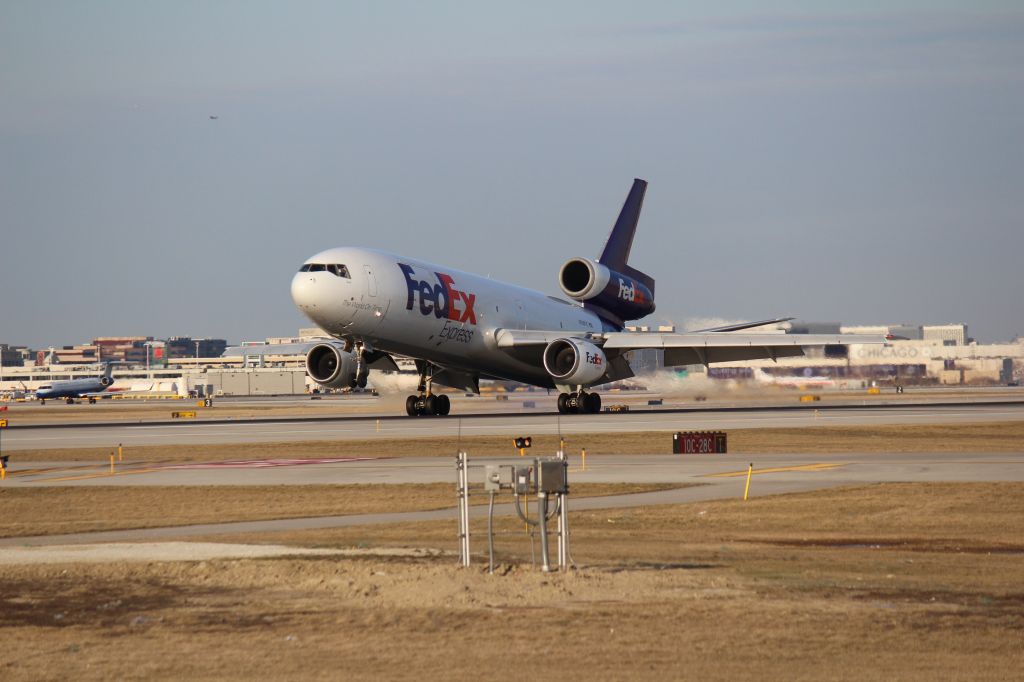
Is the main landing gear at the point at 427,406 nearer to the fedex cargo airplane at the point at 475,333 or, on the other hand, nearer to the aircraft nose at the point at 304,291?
the fedex cargo airplane at the point at 475,333

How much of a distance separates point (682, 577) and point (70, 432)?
152ft

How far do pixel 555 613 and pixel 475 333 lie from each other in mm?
44102

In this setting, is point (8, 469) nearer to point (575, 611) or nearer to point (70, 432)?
point (70, 432)

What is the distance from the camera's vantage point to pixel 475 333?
5797 centimetres

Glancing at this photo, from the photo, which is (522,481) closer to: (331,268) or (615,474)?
(615,474)

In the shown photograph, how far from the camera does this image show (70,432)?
57000 millimetres

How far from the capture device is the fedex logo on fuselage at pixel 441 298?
5390 cm

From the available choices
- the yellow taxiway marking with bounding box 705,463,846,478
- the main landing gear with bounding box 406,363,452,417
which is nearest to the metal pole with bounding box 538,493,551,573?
the yellow taxiway marking with bounding box 705,463,846,478

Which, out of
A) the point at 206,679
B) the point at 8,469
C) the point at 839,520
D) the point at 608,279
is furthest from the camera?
the point at 608,279

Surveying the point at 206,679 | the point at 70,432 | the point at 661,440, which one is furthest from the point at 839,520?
the point at 70,432

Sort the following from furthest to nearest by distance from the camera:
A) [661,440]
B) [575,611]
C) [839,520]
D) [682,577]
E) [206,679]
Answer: [661,440], [839,520], [682,577], [575,611], [206,679]

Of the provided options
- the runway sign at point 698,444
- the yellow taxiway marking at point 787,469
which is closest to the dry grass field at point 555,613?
the yellow taxiway marking at point 787,469

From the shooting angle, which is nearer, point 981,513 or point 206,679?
point 206,679

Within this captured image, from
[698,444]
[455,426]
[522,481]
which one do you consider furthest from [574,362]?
[522,481]
